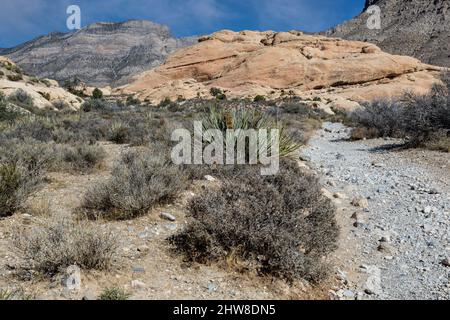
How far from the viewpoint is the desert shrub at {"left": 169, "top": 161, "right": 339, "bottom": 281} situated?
126 inches

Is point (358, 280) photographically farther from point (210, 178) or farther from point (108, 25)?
point (108, 25)

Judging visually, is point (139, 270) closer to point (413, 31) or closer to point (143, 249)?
point (143, 249)

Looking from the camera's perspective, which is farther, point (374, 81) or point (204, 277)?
point (374, 81)

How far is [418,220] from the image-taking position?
4.60m

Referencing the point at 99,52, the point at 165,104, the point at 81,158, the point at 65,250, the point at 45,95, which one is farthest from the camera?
the point at 99,52

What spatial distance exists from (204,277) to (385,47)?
63.9 m

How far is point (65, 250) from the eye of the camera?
2.96m

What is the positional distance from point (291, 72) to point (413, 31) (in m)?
31.7

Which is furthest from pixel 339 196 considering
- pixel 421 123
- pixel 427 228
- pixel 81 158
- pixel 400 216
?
pixel 421 123

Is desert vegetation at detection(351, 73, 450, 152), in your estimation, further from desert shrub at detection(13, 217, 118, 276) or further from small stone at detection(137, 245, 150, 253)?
desert shrub at detection(13, 217, 118, 276)

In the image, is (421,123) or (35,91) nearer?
(421,123)

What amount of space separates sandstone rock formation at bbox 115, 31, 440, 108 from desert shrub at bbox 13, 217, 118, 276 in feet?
95.3

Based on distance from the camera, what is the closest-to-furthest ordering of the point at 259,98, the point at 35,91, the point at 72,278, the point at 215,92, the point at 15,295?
the point at 15,295, the point at 72,278, the point at 35,91, the point at 259,98, the point at 215,92

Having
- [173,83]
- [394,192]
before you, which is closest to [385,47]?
[173,83]
